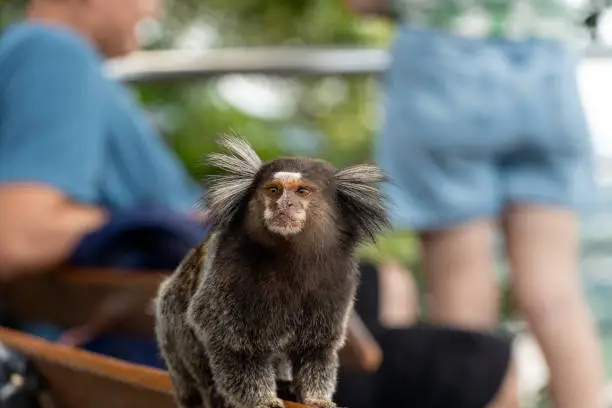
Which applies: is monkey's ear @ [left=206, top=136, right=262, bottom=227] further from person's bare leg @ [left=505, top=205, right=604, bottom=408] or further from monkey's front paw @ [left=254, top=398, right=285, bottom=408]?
person's bare leg @ [left=505, top=205, right=604, bottom=408]

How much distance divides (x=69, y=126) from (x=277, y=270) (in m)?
1.10

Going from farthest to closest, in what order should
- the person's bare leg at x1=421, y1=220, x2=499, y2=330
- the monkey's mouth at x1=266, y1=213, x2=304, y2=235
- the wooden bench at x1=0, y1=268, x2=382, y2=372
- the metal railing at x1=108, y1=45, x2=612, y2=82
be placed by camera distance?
1. the metal railing at x1=108, y1=45, x2=612, y2=82
2. the wooden bench at x1=0, y1=268, x2=382, y2=372
3. the person's bare leg at x1=421, y1=220, x2=499, y2=330
4. the monkey's mouth at x1=266, y1=213, x2=304, y2=235

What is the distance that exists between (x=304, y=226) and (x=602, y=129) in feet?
4.61

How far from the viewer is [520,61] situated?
1.24 m

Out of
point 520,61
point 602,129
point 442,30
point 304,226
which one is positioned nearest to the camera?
point 304,226

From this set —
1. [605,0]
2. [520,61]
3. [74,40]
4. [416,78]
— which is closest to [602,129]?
[520,61]

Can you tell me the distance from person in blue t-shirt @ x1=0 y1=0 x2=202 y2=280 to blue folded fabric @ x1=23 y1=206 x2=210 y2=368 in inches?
1.7

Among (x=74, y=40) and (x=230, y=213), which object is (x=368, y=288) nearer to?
(x=74, y=40)

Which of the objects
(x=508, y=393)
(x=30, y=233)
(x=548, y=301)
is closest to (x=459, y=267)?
(x=508, y=393)

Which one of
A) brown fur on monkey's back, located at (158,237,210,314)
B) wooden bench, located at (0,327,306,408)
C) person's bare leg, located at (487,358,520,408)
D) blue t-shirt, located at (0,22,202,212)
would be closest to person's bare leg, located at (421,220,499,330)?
person's bare leg, located at (487,358,520,408)

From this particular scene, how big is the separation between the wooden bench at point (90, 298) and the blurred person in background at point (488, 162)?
181 millimetres

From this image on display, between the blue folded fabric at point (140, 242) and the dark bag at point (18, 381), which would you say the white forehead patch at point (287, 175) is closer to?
the dark bag at point (18, 381)

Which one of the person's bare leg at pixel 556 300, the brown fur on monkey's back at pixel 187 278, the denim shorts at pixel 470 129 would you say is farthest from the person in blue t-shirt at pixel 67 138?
the brown fur on monkey's back at pixel 187 278

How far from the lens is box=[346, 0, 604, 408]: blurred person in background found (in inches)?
42.3
